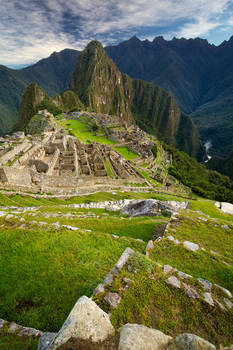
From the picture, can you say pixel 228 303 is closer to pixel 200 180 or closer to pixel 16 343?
pixel 16 343

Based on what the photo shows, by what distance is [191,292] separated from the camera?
4.98m

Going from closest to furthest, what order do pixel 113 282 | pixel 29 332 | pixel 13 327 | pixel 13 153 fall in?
pixel 29 332 < pixel 13 327 < pixel 113 282 < pixel 13 153

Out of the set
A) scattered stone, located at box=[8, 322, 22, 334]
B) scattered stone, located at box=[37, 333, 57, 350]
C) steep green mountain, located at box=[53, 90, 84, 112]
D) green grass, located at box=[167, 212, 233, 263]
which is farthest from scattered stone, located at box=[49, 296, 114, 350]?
steep green mountain, located at box=[53, 90, 84, 112]

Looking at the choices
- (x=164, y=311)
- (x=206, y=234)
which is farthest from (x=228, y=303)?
(x=206, y=234)

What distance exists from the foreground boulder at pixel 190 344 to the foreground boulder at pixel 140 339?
6.8 inches

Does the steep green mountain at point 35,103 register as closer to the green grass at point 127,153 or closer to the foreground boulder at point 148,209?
the green grass at point 127,153

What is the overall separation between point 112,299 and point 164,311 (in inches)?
56.1

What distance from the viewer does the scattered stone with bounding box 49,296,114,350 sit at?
111 inches

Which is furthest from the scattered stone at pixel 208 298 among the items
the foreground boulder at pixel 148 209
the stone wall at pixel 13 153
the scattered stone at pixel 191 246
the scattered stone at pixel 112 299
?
the stone wall at pixel 13 153

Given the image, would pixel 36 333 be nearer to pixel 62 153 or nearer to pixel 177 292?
pixel 177 292

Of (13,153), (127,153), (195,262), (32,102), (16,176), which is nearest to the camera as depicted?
(195,262)

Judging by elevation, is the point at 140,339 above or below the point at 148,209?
above

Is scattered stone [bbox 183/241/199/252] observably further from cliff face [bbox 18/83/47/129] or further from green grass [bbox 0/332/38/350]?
cliff face [bbox 18/83/47/129]

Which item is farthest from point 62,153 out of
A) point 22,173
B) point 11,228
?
point 11,228
